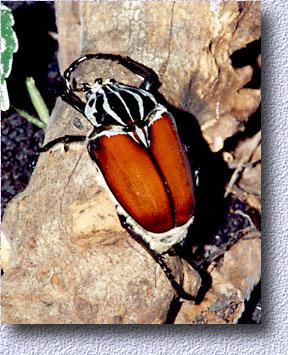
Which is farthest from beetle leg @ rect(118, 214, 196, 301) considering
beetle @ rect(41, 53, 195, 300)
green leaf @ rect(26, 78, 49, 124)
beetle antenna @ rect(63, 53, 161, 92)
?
green leaf @ rect(26, 78, 49, 124)

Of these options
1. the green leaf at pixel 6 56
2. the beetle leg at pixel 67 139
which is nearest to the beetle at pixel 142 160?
the beetle leg at pixel 67 139

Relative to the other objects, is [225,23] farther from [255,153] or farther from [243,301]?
[243,301]

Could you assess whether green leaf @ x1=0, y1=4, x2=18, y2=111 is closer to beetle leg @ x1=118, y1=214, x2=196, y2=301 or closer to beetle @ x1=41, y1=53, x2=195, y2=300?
beetle @ x1=41, y1=53, x2=195, y2=300

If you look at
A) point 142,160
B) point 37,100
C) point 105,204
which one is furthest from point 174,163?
point 37,100

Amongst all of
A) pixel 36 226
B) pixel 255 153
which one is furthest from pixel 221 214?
pixel 36 226

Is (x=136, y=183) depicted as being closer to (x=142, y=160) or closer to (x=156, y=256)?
(x=142, y=160)

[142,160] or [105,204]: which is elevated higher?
[142,160]
